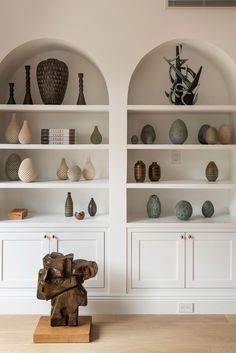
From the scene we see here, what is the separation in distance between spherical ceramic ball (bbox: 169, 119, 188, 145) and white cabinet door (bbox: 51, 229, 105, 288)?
946mm

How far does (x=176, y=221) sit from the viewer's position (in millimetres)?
3205

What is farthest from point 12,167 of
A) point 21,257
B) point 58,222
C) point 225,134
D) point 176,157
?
point 225,134

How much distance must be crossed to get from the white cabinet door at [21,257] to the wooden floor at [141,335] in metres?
0.28

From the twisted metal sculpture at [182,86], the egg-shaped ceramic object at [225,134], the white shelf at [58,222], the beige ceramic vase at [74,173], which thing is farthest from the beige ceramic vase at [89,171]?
the egg-shaped ceramic object at [225,134]

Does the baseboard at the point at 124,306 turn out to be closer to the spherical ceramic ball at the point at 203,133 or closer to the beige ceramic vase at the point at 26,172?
the beige ceramic vase at the point at 26,172

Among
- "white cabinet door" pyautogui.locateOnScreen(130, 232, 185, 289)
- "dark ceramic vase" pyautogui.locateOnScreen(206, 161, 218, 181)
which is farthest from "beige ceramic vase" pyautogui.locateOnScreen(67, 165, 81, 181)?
"dark ceramic vase" pyautogui.locateOnScreen(206, 161, 218, 181)

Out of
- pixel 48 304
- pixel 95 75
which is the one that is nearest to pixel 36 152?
pixel 95 75

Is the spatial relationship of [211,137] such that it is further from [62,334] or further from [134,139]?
[62,334]

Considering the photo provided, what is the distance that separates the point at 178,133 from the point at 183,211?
0.63 m

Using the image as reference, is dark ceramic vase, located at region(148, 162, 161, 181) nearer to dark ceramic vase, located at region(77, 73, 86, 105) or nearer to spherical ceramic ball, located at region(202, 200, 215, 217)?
spherical ceramic ball, located at region(202, 200, 215, 217)

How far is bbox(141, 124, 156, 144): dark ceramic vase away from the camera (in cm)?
324

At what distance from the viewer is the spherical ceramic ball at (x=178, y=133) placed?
3191 mm

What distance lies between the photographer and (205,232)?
10.3 feet

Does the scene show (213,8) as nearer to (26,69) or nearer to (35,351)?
(26,69)
